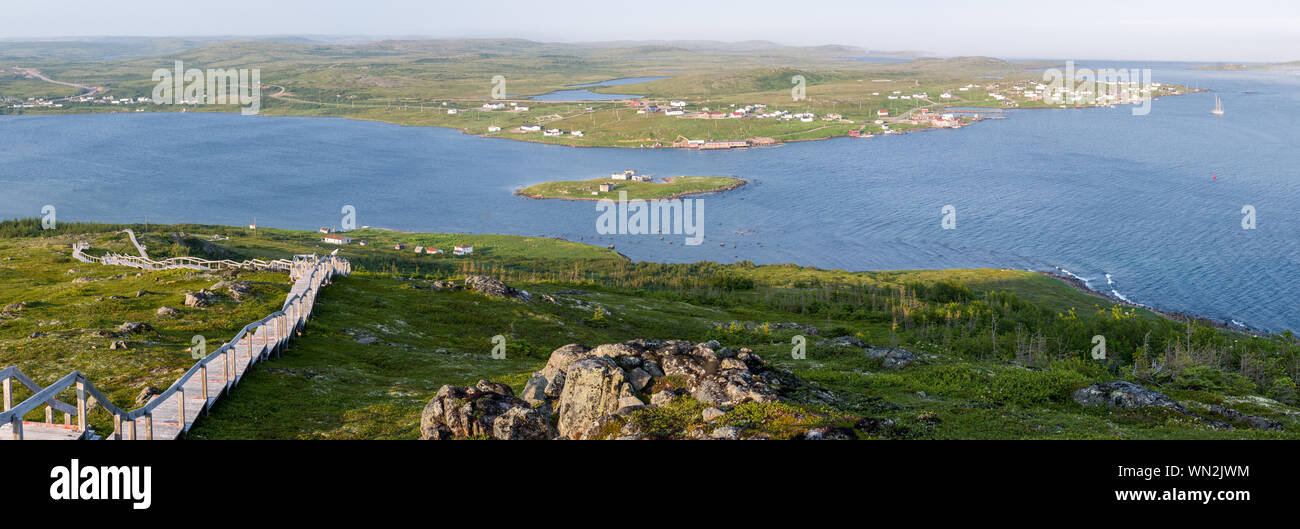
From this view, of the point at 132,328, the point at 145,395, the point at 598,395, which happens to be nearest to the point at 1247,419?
the point at 598,395

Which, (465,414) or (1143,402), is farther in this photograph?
(1143,402)

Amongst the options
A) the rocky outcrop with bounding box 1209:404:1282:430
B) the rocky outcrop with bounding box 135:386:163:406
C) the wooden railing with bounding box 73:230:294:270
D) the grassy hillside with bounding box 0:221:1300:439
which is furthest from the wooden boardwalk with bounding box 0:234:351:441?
the rocky outcrop with bounding box 1209:404:1282:430

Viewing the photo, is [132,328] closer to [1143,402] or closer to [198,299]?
[198,299]

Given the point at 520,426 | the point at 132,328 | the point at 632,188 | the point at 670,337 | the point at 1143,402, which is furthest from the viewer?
the point at 632,188

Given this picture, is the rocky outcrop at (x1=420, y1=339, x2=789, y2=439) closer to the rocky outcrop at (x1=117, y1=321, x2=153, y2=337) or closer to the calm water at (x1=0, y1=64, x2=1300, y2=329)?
the rocky outcrop at (x1=117, y1=321, x2=153, y2=337)

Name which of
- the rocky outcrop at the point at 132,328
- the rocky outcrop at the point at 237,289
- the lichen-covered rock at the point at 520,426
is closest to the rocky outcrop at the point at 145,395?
the rocky outcrop at the point at 132,328

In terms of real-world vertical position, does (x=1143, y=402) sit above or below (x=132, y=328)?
below

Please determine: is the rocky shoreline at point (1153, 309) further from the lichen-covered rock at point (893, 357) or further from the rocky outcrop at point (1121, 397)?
the rocky outcrop at point (1121, 397)
